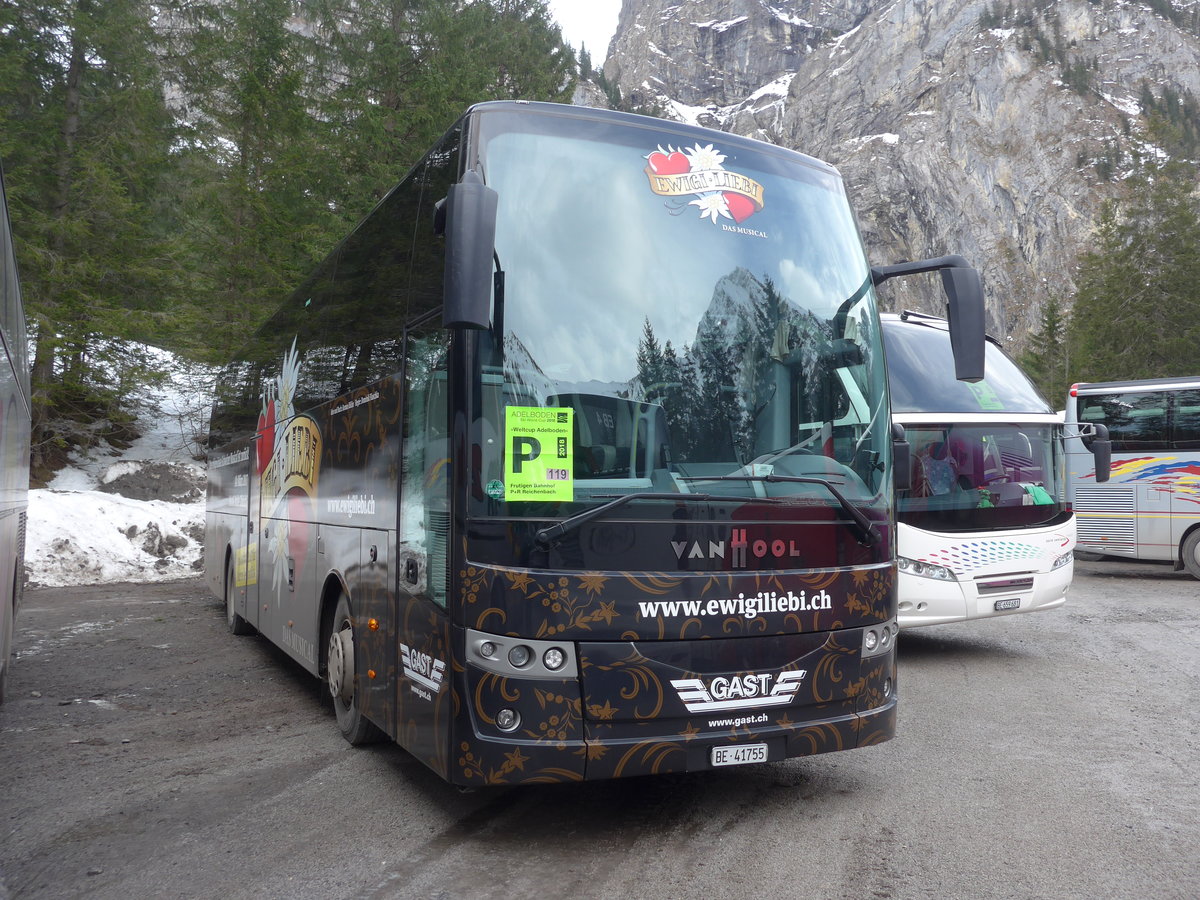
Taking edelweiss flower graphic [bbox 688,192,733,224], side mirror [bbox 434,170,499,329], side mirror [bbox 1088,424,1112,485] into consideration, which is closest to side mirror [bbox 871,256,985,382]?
edelweiss flower graphic [bbox 688,192,733,224]

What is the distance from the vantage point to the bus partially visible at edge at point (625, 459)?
4.18m

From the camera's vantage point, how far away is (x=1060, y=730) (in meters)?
6.46

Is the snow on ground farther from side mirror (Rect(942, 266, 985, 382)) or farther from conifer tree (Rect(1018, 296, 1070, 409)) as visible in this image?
conifer tree (Rect(1018, 296, 1070, 409))

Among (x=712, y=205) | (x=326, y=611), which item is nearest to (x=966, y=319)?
(x=712, y=205)

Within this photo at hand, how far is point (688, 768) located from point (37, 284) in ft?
63.2

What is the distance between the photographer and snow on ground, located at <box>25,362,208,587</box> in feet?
51.3

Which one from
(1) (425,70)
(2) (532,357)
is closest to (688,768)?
(2) (532,357)

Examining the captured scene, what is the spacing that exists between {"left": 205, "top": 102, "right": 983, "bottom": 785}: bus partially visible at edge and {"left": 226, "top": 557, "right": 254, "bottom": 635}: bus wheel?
5.67 meters

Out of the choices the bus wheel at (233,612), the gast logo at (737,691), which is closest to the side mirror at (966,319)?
the gast logo at (737,691)

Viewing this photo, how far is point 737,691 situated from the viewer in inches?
176

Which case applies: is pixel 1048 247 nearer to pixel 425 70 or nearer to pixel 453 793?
pixel 425 70

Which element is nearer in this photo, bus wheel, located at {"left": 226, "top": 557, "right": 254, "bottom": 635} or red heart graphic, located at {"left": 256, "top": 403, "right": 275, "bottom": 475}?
red heart graphic, located at {"left": 256, "top": 403, "right": 275, "bottom": 475}

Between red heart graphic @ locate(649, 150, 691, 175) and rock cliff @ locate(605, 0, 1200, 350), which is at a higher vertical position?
rock cliff @ locate(605, 0, 1200, 350)

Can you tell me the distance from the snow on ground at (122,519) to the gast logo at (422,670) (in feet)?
40.6
